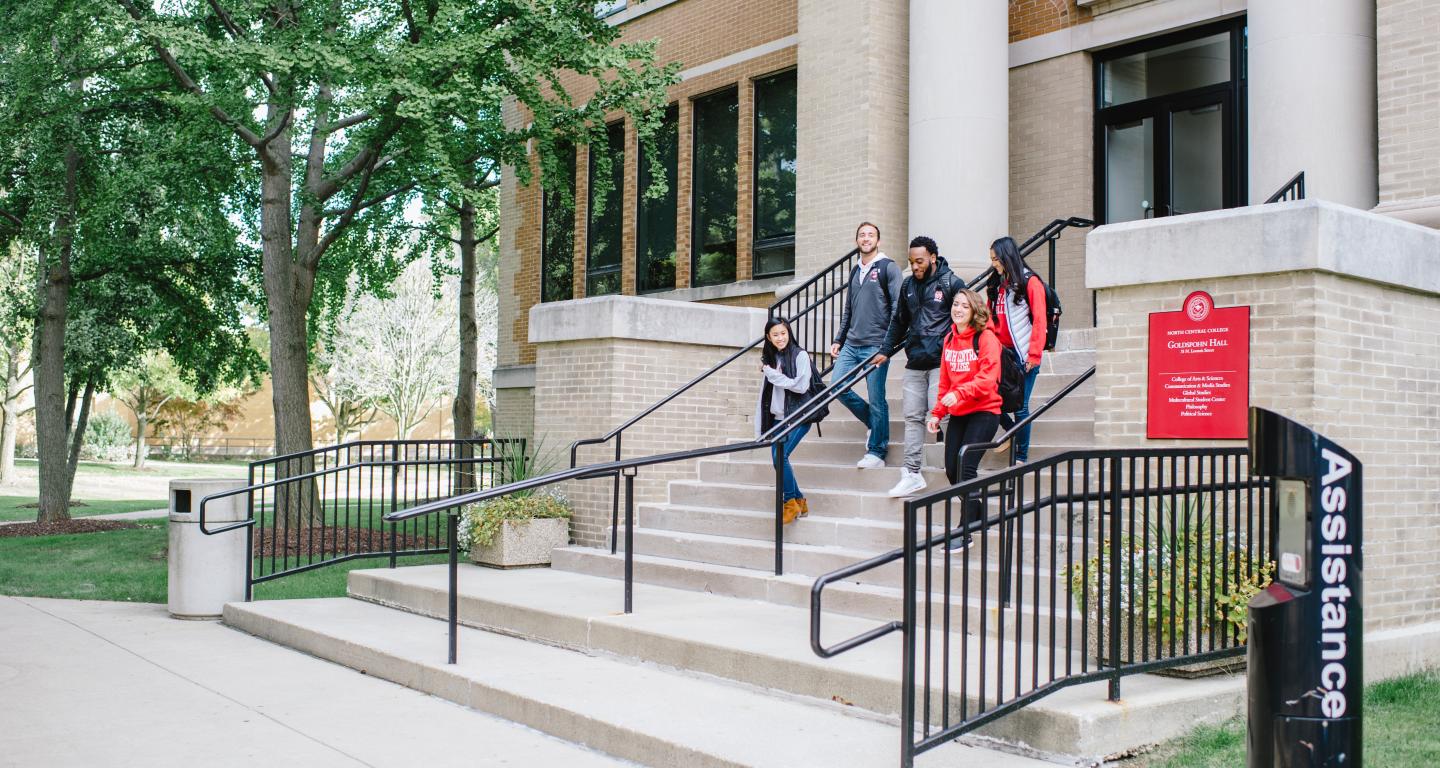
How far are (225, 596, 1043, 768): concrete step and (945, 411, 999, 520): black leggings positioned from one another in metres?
2.09

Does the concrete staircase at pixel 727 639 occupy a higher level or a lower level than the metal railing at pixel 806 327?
lower

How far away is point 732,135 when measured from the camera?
1728cm

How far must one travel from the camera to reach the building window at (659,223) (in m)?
18.3

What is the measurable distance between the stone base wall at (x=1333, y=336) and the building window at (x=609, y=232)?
497 inches

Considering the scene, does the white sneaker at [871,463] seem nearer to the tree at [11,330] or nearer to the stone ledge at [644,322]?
the stone ledge at [644,322]

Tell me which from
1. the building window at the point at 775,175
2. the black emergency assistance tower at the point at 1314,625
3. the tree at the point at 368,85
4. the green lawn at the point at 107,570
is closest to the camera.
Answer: the black emergency assistance tower at the point at 1314,625

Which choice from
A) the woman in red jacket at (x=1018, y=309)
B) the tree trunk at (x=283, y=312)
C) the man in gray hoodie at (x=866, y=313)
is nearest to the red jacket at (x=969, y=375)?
the woman in red jacket at (x=1018, y=309)

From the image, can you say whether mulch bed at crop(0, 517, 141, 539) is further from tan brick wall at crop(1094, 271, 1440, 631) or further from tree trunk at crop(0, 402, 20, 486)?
tree trunk at crop(0, 402, 20, 486)

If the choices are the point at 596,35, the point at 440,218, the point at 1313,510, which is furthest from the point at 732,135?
the point at 1313,510

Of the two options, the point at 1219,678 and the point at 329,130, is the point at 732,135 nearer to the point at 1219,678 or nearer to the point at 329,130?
the point at 329,130

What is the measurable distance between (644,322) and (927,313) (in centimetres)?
324

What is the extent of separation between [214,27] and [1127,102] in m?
11.4

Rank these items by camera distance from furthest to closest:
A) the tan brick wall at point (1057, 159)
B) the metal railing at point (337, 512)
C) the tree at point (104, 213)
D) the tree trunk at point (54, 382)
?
the tree trunk at point (54, 382)
the tree at point (104, 213)
the tan brick wall at point (1057, 159)
the metal railing at point (337, 512)

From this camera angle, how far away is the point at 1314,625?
324 centimetres
